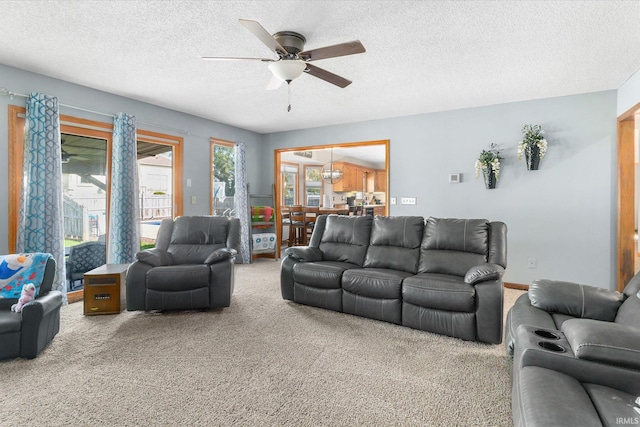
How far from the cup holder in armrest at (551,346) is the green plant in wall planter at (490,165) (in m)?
3.66

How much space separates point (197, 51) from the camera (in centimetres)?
311

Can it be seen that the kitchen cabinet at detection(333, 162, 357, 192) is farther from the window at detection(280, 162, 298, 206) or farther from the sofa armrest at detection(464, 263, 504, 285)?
the sofa armrest at detection(464, 263, 504, 285)

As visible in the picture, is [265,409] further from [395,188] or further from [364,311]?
[395,188]

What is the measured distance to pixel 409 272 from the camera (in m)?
3.44

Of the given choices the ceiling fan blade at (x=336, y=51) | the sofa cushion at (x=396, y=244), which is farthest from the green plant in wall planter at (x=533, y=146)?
the ceiling fan blade at (x=336, y=51)

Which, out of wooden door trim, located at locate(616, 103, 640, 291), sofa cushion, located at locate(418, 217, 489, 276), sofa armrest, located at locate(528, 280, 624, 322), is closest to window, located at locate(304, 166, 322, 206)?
sofa cushion, located at locate(418, 217, 489, 276)

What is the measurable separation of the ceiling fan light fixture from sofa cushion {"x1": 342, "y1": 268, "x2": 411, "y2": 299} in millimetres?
1970

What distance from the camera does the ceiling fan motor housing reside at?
275 centimetres

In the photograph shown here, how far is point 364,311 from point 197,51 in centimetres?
297

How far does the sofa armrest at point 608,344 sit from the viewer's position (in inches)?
52.2

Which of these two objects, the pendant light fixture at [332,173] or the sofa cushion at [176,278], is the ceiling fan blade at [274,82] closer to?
the sofa cushion at [176,278]

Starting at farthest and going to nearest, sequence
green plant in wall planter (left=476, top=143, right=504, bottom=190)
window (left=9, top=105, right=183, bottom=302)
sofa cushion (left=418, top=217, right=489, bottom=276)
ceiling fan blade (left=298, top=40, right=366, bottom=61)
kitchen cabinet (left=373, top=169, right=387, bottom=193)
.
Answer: kitchen cabinet (left=373, top=169, right=387, bottom=193) < green plant in wall planter (left=476, top=143, right=504, bottom=190) < window (left=9, top=105, right=183, bottom=302) < sofa cushion (left=418, top=217, right=489, bottom=276) < ceiling fan blade (left=298, top=40, right=366, bottom=61)

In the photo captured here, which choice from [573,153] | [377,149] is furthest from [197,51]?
[377,149]

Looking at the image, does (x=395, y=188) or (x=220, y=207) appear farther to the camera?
(x=220, y=207)
